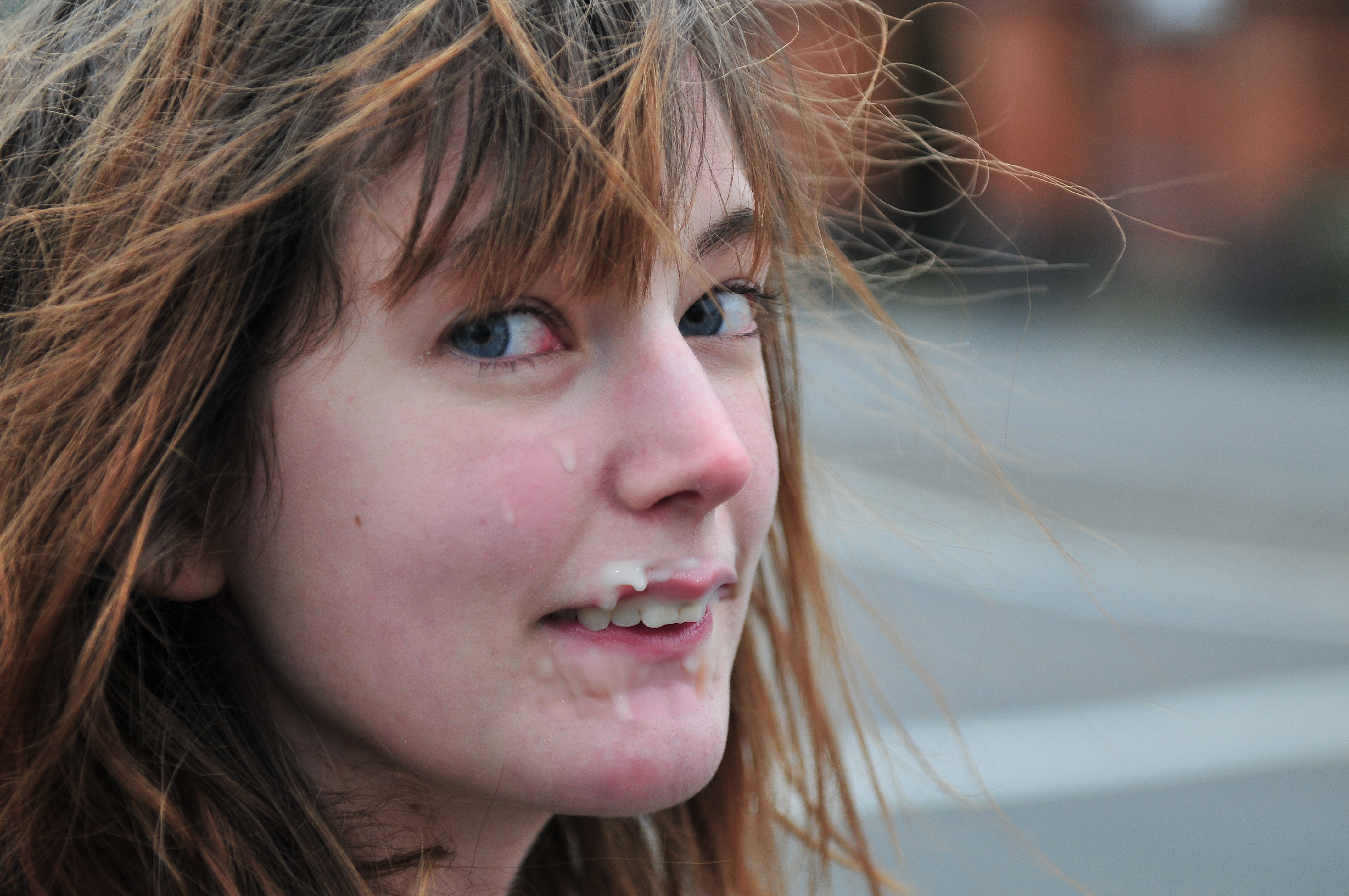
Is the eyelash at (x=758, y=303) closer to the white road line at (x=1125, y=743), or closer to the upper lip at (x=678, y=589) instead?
the upper lip at (x=678, y=589)

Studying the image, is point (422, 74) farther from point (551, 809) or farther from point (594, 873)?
point (594, 873)

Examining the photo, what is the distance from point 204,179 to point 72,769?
0.67m

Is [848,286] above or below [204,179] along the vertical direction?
above

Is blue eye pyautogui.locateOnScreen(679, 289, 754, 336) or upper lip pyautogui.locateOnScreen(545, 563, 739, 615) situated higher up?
blue eye pyautogui.locateOnScreen(679, 289, 754, 336)

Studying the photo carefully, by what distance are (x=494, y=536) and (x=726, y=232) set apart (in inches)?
19.3

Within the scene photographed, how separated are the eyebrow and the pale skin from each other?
3cm

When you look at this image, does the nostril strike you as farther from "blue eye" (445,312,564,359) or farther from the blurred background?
the blurred background

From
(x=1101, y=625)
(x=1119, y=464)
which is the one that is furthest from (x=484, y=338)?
(x=1119, y=464)

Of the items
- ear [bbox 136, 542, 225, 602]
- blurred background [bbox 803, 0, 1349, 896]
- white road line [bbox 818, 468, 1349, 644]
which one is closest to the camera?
ear [bbox 136, 542, 225, 602]

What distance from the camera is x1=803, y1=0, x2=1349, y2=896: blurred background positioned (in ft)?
16.3

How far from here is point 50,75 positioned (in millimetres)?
1625

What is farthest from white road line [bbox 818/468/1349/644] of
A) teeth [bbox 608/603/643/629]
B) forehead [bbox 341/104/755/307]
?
forehead [bbox 341/104/755/307]

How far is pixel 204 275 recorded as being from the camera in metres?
1.46

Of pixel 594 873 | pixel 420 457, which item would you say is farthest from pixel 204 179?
pixel 594 873
